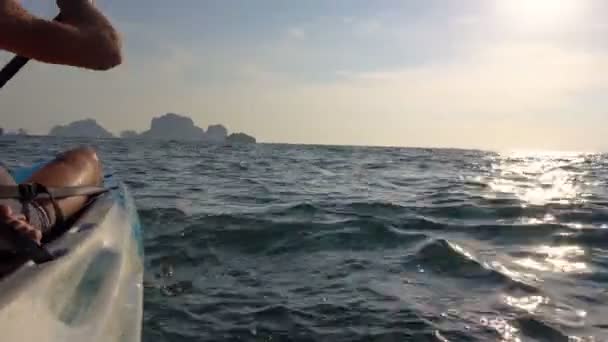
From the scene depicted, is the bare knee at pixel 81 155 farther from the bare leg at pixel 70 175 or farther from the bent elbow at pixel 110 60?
the bent elbow at pixel 110 60

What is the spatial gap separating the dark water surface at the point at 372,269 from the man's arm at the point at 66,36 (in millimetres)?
2361

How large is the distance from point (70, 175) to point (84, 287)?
155 cm

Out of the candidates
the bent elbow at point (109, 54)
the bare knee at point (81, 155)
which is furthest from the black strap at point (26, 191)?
the bare knee at point (81, 155)

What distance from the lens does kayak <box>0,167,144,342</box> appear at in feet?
6.34

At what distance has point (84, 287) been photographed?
253 cm

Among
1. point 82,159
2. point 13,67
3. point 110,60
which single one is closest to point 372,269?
point 82,159

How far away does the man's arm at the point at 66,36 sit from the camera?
5.70 feet

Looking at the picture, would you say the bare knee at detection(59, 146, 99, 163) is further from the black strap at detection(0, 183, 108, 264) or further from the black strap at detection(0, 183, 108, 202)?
the black strap at detection(0, 183, 108, 202)

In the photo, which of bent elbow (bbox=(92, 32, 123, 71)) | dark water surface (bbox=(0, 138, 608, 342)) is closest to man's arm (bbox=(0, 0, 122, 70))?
bent elbow (bbox=(92, 32, 123, 71))

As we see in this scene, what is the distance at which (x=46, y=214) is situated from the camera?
2.96 meters

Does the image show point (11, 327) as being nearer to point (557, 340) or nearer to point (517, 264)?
point (557, 340)

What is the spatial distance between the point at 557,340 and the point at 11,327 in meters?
3.45

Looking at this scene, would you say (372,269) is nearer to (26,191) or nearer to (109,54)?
(26,191)

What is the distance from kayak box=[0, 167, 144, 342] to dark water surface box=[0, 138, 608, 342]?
706 millimetres
